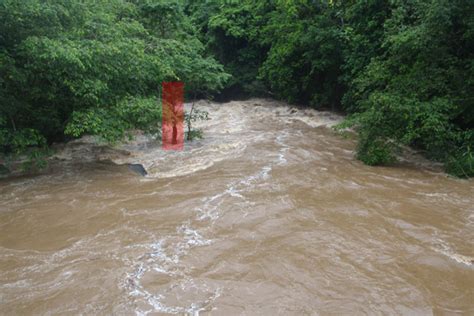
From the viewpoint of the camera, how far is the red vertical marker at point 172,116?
13.4 metres

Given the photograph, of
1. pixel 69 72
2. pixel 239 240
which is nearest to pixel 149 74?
pixel 69 72

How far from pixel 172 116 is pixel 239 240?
326 inches

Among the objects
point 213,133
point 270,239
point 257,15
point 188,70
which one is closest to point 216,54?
point 257,15

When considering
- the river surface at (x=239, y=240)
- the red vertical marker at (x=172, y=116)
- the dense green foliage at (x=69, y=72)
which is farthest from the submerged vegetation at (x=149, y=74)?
the river surface at (x=239, y=240)

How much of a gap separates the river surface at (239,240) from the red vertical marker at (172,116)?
2.98 metres

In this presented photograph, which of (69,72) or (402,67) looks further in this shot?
(402,67)

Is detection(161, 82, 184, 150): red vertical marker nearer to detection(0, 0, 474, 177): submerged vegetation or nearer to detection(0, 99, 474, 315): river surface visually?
detection(0, 0, 474, 177): submerged vegetation

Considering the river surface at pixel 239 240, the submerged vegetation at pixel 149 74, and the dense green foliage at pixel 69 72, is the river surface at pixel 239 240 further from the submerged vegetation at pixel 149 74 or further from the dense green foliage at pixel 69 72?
the dense green foliage at pixel 69 72

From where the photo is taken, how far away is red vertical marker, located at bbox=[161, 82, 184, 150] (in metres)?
13.4

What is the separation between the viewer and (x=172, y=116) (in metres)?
13.5

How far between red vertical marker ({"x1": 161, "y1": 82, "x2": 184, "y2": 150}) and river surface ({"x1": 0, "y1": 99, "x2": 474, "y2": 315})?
9.79 feet

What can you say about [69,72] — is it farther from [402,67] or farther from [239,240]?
Answer: [402,67]

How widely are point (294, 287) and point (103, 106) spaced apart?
23.8 feet

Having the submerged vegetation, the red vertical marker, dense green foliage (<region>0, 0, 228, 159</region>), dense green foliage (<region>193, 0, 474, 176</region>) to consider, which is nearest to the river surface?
dense green foliage (<region>193, 0, 474, 176</region>)
